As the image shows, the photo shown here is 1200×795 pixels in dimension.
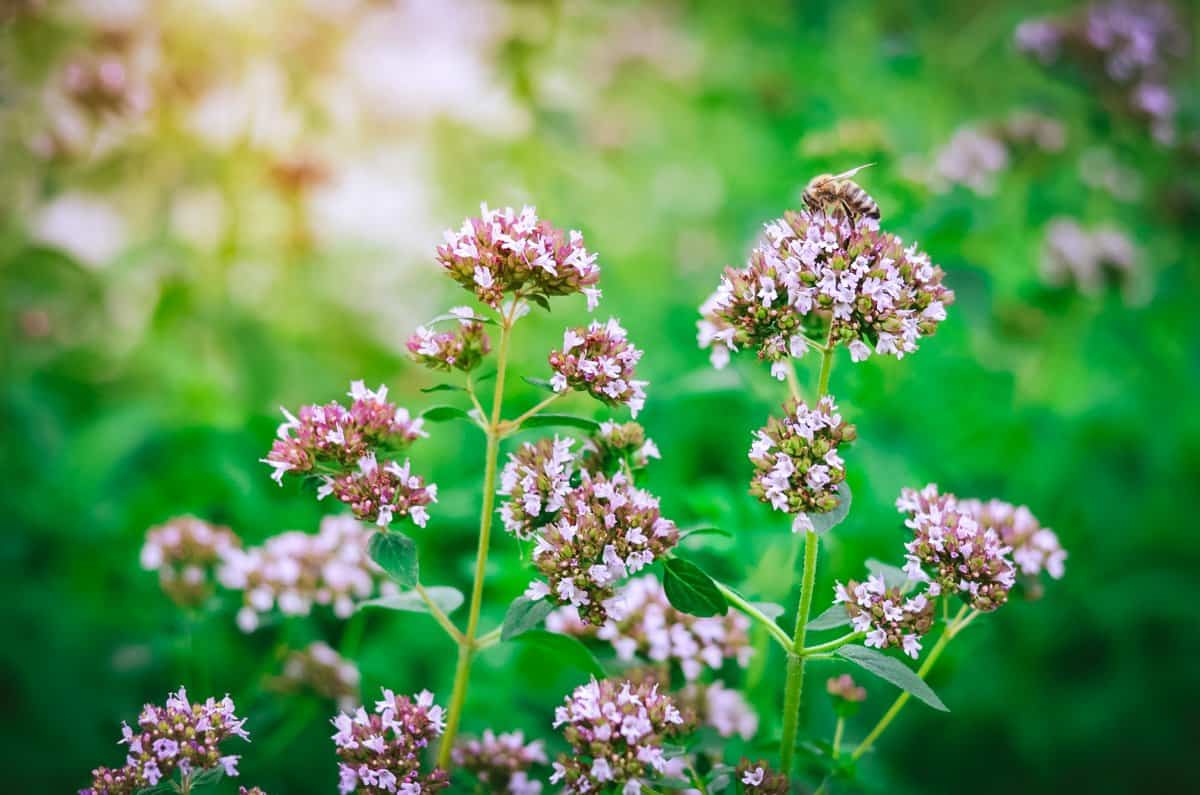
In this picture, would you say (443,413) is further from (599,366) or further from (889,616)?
(889,616)

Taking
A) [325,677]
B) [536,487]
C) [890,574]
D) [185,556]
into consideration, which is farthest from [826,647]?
[185,556]

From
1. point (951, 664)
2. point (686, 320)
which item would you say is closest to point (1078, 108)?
point (686, 320)

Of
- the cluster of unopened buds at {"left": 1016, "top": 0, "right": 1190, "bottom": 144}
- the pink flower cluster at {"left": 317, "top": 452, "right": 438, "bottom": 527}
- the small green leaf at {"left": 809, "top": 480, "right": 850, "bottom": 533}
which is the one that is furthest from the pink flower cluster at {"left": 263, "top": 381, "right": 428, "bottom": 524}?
the cluster of unopened buds at {"left": 1016, "top": 0, "right": 1190, "bottom": 144}

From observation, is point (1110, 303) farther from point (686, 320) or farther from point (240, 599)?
point (240, 599)

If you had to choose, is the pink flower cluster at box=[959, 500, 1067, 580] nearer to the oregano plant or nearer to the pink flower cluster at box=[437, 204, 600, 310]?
the oregano plant

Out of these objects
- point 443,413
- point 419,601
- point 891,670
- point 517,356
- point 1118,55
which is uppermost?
point 1118,55

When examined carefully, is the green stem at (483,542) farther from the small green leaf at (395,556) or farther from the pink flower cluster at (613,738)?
the pink flower cluster at (613,738)
